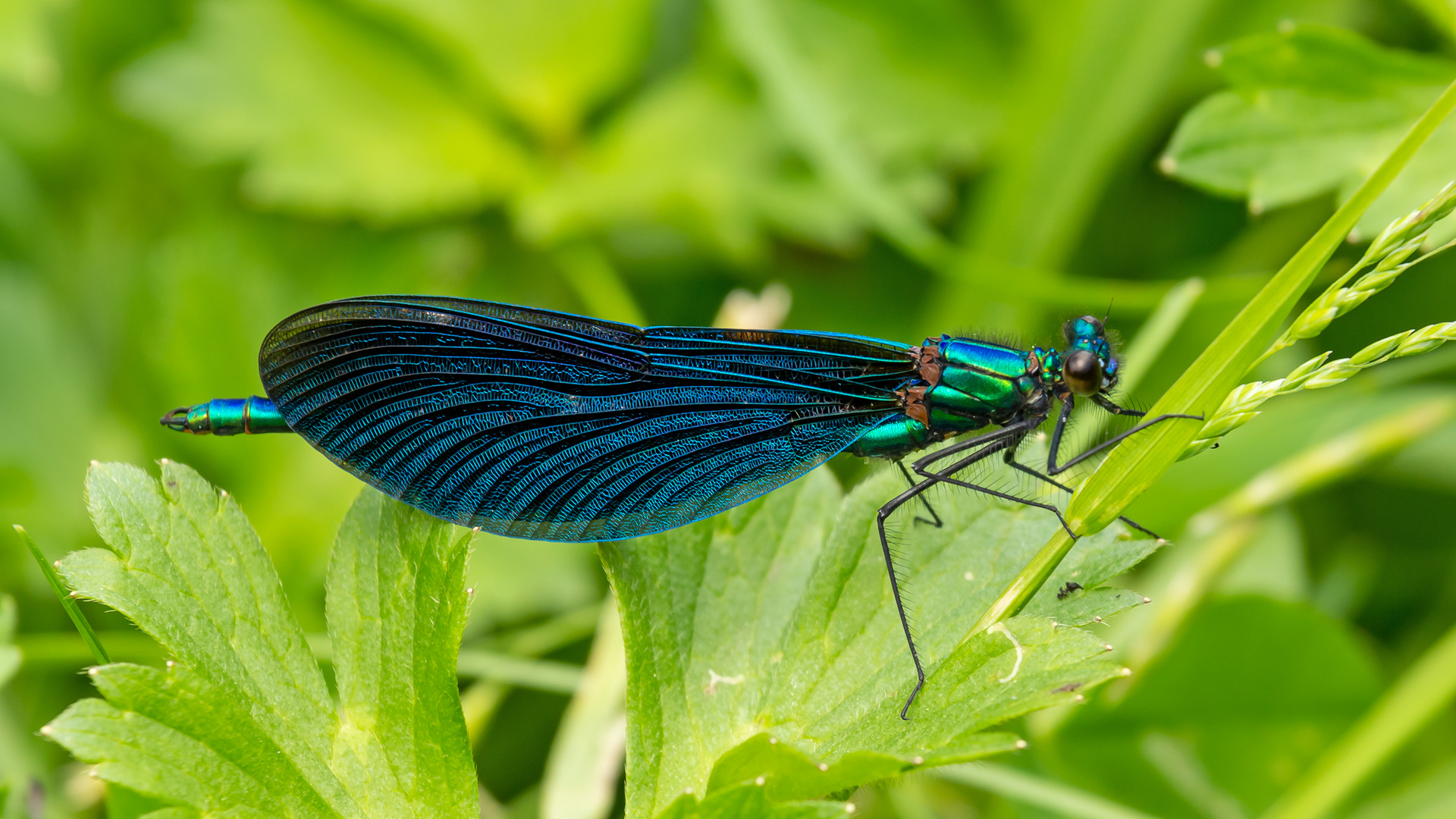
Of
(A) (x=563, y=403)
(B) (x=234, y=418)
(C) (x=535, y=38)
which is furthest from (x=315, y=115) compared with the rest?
(A) (x=563, y=403)

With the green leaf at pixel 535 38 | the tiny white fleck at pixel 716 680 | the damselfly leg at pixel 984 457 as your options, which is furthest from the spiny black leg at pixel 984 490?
the green leaf at pixel 535 38

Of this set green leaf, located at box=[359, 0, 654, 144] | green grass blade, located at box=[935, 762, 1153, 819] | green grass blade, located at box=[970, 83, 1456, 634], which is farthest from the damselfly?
green leaf, located at box=[359, 0, 654, 144]

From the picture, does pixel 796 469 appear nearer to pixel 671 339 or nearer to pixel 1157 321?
pixel 671 339

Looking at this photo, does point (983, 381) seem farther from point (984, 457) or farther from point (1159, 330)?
point (1159, 330)

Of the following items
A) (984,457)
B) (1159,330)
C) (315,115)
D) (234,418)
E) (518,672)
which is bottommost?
(518,672)

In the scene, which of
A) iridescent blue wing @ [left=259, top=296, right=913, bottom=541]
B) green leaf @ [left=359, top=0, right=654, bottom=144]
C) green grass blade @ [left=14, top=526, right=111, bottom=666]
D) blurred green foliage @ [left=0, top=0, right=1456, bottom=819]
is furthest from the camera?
green leaf @ [left=359, top=0, right=654, bottom=144]

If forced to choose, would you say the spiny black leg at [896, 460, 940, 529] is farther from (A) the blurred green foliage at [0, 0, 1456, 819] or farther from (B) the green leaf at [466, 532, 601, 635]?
(B) the green leaf at [466, 532, 601, 635]
